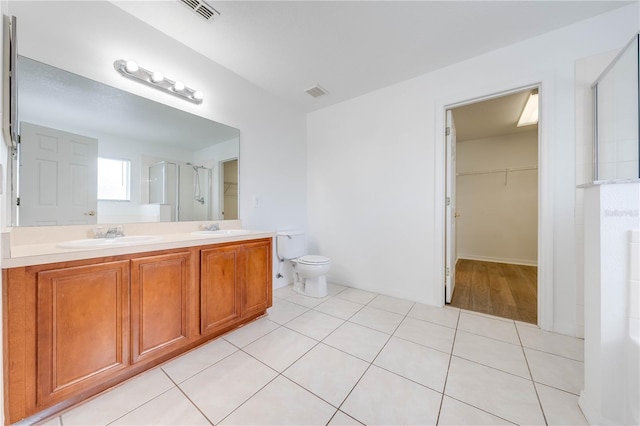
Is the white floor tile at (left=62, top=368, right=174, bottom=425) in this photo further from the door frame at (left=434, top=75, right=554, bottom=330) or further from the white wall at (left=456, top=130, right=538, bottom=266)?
the white wall at (left=456, top=130, right=538, bottom=266)

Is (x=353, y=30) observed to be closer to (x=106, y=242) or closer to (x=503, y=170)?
(x=106, y=242)

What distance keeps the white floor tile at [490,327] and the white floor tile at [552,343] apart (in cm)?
6

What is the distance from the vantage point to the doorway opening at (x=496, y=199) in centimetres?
308

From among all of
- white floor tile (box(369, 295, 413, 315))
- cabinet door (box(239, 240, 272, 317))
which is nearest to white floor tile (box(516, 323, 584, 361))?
white floor tile (box(369, 295, 413, 315))

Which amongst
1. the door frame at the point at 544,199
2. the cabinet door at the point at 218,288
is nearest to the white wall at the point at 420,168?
the door frame at the point at 544,199

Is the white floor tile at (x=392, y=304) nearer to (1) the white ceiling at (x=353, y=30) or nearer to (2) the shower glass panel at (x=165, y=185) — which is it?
(2) the shower glass panel at (x=165, y=185)

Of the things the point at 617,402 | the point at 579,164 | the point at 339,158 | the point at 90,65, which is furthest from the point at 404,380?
the point at 90,65

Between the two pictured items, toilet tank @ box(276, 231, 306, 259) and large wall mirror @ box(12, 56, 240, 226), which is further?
toilet tank @ box(276, 231, 306, 259)

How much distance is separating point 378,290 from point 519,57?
251 centimetres

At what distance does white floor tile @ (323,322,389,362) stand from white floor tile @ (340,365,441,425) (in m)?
0.21

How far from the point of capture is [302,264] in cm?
252

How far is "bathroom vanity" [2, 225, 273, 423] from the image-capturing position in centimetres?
96

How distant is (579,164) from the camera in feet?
5.65

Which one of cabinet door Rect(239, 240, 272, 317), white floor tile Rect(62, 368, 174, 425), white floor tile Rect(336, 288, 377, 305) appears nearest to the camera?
white floor tile Rect(62, 368, 174, 425)
